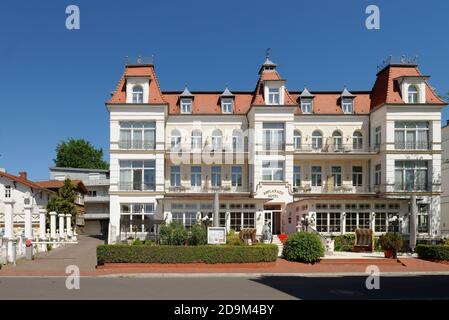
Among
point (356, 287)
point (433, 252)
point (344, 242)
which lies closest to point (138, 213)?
point (344, 242)

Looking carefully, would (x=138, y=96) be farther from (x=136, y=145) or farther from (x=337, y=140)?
(x=337, y=140)

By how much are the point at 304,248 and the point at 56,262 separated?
1295 cm

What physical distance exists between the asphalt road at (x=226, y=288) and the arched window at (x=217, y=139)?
71.7 ft

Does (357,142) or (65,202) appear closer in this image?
(357,142)

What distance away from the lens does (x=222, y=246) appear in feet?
73.4

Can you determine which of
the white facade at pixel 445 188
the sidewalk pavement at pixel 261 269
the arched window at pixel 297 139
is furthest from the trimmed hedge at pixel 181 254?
the white facade at pixel 445 188

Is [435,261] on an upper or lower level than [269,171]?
lower

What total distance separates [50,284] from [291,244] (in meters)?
12.5

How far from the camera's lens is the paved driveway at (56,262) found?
21.3 metres

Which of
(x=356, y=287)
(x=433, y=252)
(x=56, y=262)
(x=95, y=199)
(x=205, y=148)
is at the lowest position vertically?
(x=56, y=262)

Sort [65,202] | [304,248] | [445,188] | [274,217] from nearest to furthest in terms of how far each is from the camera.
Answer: [304,248]
[274,217]
[65,202]
[445,188]

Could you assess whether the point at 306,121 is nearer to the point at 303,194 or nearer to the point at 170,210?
the point at 303,194

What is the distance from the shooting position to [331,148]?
4062cm
